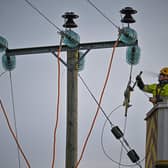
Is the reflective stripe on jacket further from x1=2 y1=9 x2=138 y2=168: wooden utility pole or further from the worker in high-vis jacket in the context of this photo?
x1=2 y1=9 x2=138 y2=168: wooden utility pole

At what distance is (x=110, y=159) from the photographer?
2002mm

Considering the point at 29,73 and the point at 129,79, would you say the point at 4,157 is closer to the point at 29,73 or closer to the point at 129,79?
the point at 29,73

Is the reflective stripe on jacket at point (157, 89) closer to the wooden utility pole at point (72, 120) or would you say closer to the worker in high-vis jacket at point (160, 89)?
the worker in high-vis jacket at point (160, 89)

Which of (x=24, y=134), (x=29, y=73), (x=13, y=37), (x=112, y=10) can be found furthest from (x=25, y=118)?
(x=112, y=10)

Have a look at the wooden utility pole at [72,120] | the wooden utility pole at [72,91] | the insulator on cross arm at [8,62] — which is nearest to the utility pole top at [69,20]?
the wooden utility pole at [72,91]

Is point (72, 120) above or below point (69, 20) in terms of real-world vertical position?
below

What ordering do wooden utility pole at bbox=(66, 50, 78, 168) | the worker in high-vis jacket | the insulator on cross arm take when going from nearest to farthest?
the worker in high-vis jacket < wooden utility pole at bbox=(66, 50, 78, 168) < the insulator on cross arm

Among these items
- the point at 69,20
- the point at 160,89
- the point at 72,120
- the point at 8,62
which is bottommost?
the point at 72,120

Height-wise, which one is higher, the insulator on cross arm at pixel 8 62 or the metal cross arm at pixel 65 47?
the metal cross arm at pixel 65 47

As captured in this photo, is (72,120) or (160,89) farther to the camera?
(72,120)

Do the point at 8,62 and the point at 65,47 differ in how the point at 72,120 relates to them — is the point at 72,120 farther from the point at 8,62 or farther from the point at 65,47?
the point at 8,62

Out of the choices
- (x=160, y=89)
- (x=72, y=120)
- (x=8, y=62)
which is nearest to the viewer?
(x=160, y=89)

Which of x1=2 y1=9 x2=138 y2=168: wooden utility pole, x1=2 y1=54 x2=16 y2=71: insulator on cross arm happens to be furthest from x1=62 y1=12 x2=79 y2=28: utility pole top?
x1=2 y1=54 x2=16 y2=71: insulator on cross arm

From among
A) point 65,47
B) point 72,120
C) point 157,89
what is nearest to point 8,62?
point 65,47
